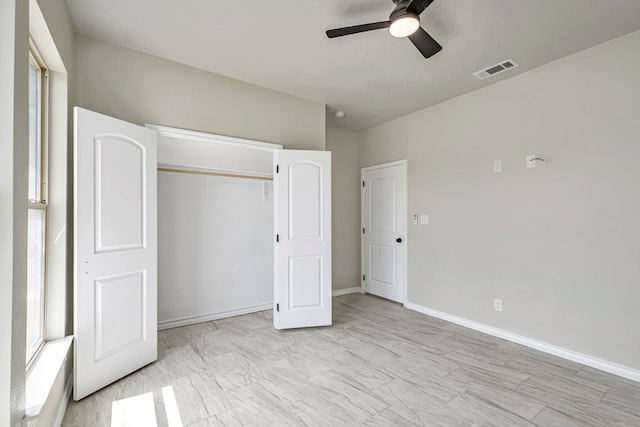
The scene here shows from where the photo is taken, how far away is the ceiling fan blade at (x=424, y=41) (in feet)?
6.56

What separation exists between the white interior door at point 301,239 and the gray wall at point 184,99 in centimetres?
44

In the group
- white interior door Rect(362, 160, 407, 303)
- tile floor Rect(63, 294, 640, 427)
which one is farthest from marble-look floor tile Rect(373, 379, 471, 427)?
white interior door Rect(362, 160, 407, 303)

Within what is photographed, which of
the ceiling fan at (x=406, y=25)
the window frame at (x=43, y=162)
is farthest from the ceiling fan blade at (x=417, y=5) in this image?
the window frame at (x=43, y=162)

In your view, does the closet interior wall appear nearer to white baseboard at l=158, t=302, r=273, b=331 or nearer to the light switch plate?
white baseboard at l=158, t=302, r=273, b=331

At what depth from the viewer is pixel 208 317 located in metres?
3.68

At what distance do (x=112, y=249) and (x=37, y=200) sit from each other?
0.55 m

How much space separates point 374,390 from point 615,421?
1.49m

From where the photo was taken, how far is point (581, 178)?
105 inches

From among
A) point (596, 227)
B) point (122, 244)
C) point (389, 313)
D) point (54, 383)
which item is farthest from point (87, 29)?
Answer: point (596, 227)

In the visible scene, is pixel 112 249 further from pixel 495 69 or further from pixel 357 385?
pixel 495 69

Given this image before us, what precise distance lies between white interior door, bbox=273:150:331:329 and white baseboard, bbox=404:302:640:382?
59.5 inches

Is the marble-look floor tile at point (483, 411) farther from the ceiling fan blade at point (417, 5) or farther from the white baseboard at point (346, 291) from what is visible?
the white baseboard at point (346, 291)

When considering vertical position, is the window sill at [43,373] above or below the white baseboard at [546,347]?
above

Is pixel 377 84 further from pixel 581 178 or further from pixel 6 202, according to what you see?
pixel 6 202
